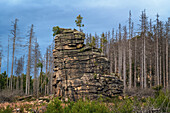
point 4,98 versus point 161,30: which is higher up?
point 161,30

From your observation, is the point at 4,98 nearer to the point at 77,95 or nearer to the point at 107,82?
the point at 77,95

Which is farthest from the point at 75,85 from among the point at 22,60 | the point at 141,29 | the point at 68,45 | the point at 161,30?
the point at 22,60

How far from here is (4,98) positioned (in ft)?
63.5

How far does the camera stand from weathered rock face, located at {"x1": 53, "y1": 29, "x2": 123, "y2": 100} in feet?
61.4

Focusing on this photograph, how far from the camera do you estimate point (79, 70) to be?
19.9 meters

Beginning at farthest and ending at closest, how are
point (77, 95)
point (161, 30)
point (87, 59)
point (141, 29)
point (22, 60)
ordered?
point (22, 60) → point (161, 30) → point (141, 29) → point (87, 59) → point (77, 95)

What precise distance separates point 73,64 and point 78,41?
273cm

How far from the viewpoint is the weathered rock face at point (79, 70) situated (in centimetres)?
1873

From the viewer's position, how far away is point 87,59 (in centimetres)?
2002

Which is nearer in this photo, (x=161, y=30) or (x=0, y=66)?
(x=161, y=30)

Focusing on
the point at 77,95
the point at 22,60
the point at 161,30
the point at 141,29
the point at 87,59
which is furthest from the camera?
the point at 22,60

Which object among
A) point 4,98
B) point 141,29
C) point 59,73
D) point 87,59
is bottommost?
point 4,98

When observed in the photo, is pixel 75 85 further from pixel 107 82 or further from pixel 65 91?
pixel 107 82

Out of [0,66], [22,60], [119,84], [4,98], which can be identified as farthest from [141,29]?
[22,60]
